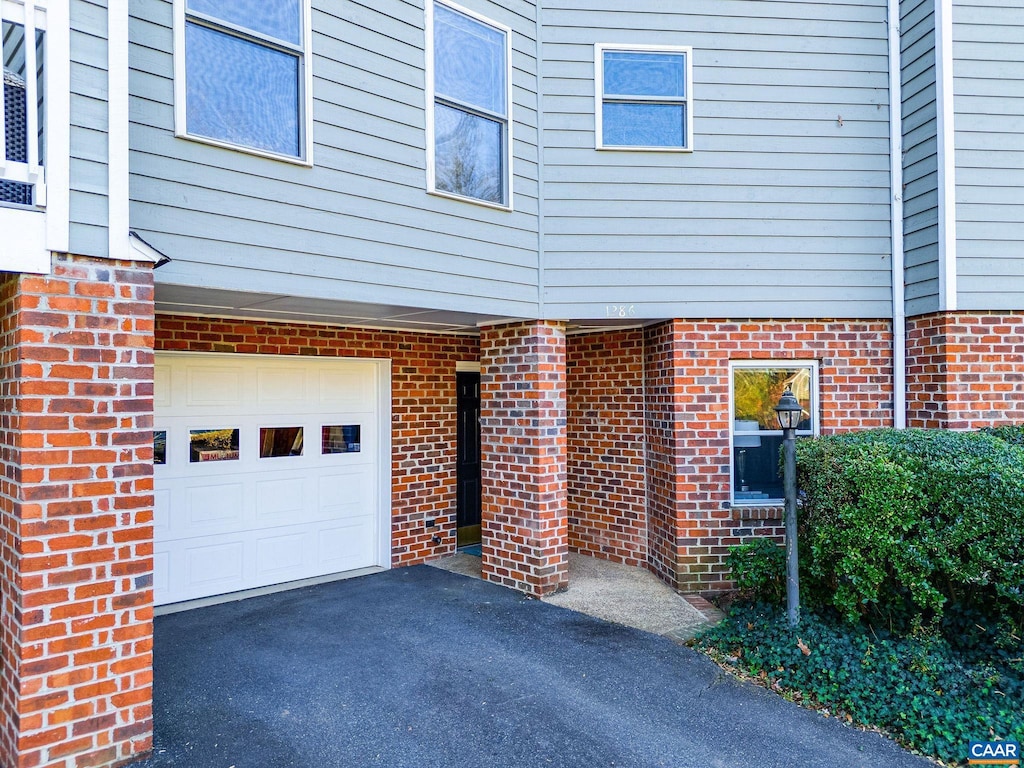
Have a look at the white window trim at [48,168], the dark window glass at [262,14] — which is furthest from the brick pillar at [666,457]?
the white window trim at [48,168]

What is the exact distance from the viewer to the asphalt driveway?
3322 millimetres

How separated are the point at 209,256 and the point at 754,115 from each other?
4.73 meters

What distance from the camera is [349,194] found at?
4484 millimetres

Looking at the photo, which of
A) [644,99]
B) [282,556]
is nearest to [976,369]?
[644,99]

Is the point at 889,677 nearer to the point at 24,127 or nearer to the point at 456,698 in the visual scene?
the point at 456,698

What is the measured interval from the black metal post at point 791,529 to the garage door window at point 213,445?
462 centimetres

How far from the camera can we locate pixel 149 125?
11.7 ft

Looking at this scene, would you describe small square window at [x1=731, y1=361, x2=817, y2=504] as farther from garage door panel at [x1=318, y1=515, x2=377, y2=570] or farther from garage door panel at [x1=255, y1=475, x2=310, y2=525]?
garage door panel at [x1=255, y1=475, x2=310, y2=525]

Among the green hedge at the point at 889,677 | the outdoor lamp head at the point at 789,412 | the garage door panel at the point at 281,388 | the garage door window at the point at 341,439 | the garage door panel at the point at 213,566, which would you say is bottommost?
the green hedge at the point at 889,677

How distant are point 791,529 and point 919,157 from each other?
3.48 m

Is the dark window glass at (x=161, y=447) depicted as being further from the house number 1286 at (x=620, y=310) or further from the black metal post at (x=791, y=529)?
the black metal post at (x=791, y=529)

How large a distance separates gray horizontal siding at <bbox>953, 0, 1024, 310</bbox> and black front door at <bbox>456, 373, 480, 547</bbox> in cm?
481

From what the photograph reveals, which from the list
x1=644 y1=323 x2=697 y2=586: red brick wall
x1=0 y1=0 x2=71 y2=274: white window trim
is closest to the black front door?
x1=644 y1=323 x2=697 y2=586: red brick wall

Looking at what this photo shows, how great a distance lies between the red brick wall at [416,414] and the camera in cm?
626
